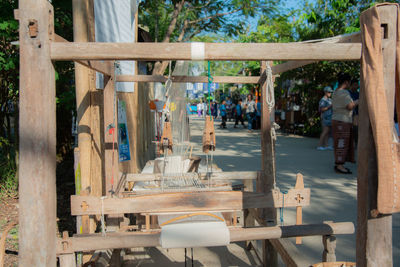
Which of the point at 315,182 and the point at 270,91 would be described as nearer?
the point at 270,91

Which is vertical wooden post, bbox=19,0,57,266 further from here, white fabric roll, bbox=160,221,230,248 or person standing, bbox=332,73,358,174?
person standing, bbox=332,73,358,174

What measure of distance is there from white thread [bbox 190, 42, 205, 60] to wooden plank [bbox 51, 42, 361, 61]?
0.6 inches

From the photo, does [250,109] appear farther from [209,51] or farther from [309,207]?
[209,51]

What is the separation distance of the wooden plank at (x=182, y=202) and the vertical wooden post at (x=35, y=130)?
46 centimetres

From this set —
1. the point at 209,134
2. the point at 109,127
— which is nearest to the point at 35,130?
the point at 109,127

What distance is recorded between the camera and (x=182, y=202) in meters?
2.02

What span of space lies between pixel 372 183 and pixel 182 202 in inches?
41.2

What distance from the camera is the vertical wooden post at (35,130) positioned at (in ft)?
4.75

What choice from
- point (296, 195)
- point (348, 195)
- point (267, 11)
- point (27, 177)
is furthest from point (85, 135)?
point (267, 11)

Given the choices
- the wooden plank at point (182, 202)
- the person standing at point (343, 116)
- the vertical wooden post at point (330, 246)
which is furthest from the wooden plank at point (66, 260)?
the person standing at point (343, 116)

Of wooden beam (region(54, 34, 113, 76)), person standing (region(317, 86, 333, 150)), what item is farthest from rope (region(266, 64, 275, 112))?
person standing (region(317, 86, 333, 150))

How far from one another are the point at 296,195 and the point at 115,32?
8.76 ft

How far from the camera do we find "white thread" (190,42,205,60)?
155 cm

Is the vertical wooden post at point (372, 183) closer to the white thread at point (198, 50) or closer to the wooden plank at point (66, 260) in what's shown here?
the white thread at point (198, 50)
